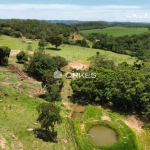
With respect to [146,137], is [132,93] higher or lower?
higher

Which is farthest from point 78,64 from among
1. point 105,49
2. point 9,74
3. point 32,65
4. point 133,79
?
point 105,49

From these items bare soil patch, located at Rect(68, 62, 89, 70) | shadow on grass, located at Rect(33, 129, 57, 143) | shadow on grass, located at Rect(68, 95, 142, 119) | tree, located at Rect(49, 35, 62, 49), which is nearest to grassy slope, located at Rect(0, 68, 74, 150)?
shadow on grass, located at Rect(33, 129, 57, 143)

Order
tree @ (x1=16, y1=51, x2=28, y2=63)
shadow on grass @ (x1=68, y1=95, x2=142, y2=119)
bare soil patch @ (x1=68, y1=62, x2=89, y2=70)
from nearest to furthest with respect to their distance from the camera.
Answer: shadow on grass @ (x1=68, y1=95, x2=142, y2=119), tree @ (x1=16, y1=51, x2=28, y2=63), bare soil patch @ (x1=68, y1=62, x2=89, y2=70)

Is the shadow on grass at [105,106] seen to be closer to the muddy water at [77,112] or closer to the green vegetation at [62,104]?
the green vegetation at [62,104]

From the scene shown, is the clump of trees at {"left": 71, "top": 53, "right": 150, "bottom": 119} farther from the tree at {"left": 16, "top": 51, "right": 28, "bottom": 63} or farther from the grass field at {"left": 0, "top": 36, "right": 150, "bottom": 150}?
the tree at {"left": 16, "top": 51, "right": 28, "bottom": 63}

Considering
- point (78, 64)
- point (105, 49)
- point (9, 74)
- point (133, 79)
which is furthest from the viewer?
point (105, 49)

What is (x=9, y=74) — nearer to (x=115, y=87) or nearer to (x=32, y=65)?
(x=32, y=65)

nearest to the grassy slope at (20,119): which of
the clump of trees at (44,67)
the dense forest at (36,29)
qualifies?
the clump of trees at (44,67)

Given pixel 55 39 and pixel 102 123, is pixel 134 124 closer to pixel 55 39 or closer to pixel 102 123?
pixel 102 123
